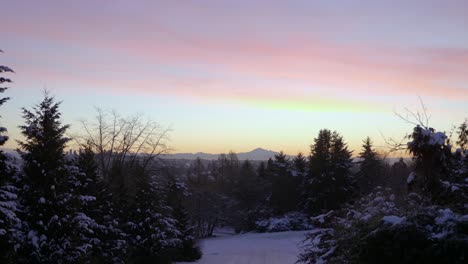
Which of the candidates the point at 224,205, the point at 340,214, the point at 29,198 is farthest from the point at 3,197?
the point at 224,205

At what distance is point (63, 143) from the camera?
51.0 feet

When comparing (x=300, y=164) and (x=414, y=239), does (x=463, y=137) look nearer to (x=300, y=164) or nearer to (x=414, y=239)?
(x=414, y=239)

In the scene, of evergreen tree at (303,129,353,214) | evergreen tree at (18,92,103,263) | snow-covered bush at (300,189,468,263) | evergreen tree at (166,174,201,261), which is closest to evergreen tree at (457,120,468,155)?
snow-covered bush at (300,189,468,263)

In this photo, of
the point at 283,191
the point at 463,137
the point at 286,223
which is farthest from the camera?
the point at 283,191

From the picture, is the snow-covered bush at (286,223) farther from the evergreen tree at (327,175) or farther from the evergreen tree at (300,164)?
the evergreen tree at (300,164)

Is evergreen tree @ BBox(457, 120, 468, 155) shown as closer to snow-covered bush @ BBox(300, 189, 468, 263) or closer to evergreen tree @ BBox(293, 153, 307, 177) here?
snow-covered bush @ BBox(300, 189, 468, 263)

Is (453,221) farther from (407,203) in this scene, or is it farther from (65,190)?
(65,190)

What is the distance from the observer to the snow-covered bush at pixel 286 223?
4850 cm

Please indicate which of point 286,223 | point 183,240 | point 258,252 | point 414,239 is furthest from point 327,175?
point 414,239

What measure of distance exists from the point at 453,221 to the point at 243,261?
22.7 m

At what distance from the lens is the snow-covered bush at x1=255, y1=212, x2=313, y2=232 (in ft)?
159

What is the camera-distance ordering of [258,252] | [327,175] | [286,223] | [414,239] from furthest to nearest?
[286,223] → [327,175] → [258,252] → [414,239]

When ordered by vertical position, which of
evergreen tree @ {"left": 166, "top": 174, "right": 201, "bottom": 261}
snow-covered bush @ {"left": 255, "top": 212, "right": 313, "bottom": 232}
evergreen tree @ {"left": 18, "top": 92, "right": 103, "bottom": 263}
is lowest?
snow-covered bush @ {"left": 255, "top": 212, "right": 313, "bottom": 232}

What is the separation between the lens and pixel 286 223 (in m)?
49.2
